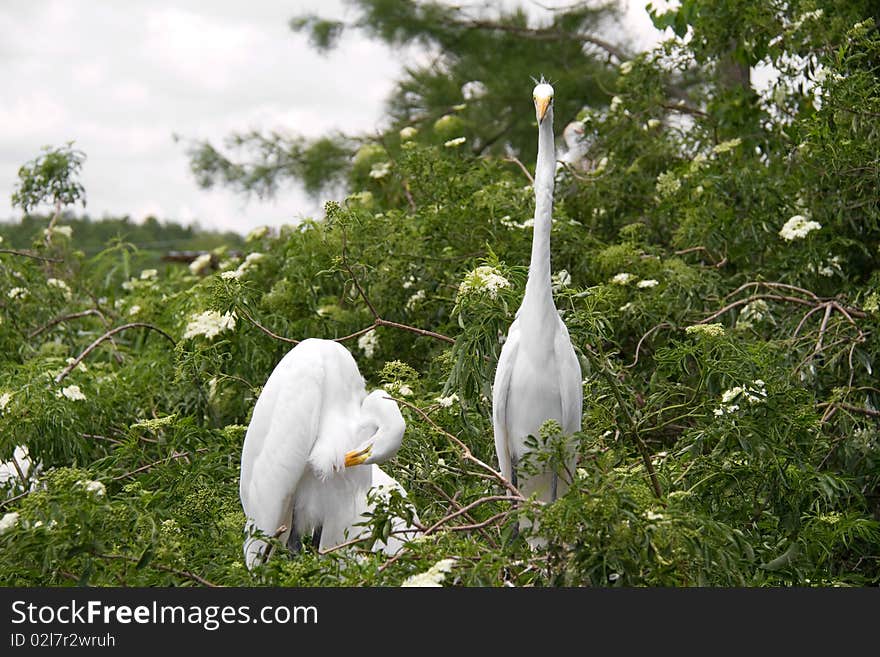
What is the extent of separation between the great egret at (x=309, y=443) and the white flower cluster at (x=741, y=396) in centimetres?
90

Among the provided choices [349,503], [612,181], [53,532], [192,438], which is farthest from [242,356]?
[612,181]

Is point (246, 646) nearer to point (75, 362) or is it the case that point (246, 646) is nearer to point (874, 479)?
point (75, 362)

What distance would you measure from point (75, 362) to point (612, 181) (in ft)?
8.79

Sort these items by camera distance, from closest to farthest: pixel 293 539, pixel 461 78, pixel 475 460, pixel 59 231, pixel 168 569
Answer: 1. pixel 168 569
2. pixel 475 460
3. pixel 293 539
4. pixel 59 231
5. pixel 461 78

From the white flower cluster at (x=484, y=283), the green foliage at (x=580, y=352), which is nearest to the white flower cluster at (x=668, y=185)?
the green foliage at (x=580, y=352)

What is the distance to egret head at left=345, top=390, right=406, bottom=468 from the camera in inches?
104

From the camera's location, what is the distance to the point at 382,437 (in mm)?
2645

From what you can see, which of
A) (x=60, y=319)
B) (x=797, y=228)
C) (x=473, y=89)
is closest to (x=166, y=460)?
(x=60, y=319)

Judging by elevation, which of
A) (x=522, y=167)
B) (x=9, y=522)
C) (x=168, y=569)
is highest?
(x=522, y=167)

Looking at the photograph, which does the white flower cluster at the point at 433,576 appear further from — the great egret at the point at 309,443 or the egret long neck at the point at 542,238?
the egret long neck at the point at 542,238

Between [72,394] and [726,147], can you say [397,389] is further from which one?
[726,147]

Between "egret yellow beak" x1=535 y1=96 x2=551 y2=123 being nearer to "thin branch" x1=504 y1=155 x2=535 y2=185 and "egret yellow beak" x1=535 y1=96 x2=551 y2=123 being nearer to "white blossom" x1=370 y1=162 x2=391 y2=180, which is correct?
"thin branch" x1=504 y1=155 x2=535 y2=185

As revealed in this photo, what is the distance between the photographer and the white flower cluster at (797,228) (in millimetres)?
3875

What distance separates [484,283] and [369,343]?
1343mm
